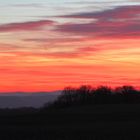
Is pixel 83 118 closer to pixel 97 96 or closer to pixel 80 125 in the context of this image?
pixel 80 125

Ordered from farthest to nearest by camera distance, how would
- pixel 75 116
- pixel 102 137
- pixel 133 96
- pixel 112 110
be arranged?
pixel 133 96 < pixel 112 110 < pixel 75 116 < pixel 102 137

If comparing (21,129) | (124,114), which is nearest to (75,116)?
(124,114)

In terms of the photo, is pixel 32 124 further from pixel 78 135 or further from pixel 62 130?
pixel 78 135

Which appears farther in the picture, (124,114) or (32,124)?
(124,114)

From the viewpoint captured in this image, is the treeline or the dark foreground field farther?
the treeline

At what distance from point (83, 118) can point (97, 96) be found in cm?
2265

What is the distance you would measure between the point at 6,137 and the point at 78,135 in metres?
4.30

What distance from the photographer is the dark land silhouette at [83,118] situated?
41.5 m

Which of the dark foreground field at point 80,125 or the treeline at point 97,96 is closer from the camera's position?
the dark foreground field at point 80,125

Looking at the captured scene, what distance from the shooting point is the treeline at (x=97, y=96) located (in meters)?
79.2

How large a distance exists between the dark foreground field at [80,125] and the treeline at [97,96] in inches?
192

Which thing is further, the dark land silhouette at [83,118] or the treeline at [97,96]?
the treeline at [97,96]

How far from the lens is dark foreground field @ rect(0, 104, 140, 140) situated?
4044 cm

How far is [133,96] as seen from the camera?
82.2 metres
